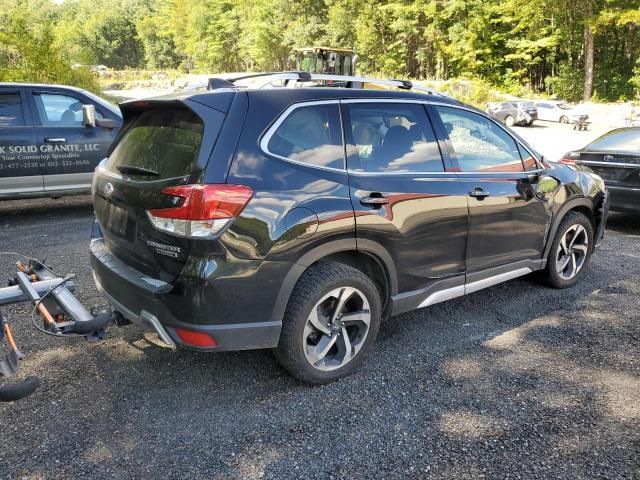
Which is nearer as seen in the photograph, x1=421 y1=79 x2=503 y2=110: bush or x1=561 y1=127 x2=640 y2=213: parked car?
x1=561 y1=127 x2=640 y2=213: parked car

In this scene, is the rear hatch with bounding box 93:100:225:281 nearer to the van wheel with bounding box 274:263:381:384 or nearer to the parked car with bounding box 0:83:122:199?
the van wheel with bounding box 274:263:381:384

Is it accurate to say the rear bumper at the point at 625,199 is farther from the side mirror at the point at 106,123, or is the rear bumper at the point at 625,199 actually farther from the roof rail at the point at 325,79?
the side mirror at the point at 106,123

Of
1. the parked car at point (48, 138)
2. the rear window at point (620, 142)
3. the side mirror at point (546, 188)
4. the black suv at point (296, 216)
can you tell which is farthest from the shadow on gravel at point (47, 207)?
the rear window at point (620, 142)

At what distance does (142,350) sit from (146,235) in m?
1.09

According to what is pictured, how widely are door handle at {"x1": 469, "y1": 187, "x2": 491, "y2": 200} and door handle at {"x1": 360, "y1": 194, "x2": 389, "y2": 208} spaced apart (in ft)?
2.78

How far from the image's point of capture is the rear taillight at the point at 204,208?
2.69 m

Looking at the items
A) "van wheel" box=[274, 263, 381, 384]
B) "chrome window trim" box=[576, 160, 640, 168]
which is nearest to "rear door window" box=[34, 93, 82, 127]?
"van wheel" box=[274, 263, 381, 384]

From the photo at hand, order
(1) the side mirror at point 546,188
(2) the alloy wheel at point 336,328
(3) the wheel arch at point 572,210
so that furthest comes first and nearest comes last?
(3) the wheel arch at point 572,210
(1) the side mirror at point 546,188
(2) the alloy wheel at point 336,328

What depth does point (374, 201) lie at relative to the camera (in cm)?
321

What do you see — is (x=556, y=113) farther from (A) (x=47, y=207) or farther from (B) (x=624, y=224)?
(A) (x=47, y=207)

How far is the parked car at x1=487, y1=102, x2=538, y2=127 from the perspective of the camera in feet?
88.8

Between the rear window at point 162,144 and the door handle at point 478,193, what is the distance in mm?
1984

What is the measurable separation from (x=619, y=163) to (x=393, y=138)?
5007 millimetres

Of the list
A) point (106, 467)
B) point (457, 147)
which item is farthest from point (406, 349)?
point (106, 467)
